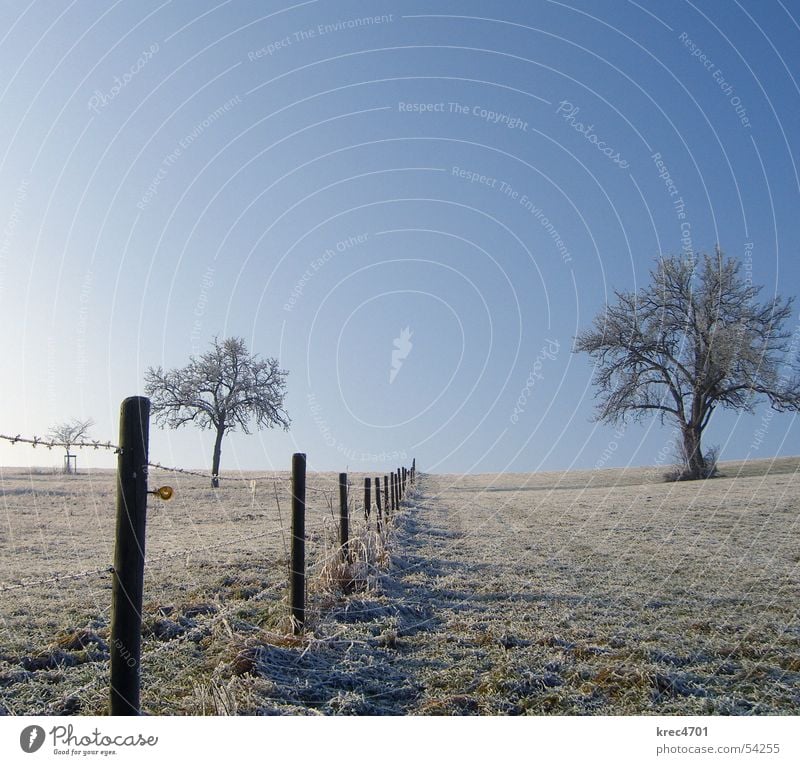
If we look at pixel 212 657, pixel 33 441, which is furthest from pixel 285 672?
pixel 33 441

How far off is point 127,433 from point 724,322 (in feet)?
118

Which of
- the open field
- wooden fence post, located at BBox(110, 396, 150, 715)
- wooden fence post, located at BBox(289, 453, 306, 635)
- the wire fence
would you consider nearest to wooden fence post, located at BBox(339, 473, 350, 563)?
the wire fence

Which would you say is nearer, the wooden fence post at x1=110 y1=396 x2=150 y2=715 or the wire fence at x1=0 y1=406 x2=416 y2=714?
the wooden fence post at x1=110 y1=396 x2=150 y2=715

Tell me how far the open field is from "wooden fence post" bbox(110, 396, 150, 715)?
1.57 feet

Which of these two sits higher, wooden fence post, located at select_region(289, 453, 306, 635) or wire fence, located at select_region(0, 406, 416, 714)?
wooden fence post, located at select_region(289, 453, 306, 635)

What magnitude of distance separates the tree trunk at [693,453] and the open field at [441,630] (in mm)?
24194

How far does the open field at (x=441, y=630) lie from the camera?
4453 millimetres

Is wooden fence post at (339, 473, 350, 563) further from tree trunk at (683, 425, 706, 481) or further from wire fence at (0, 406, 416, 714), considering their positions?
tree trunk at (683, 425, 706, 481)

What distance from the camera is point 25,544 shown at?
A: 12.9 metres

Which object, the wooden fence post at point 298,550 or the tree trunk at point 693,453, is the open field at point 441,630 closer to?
the wooden fence post at point 298,550

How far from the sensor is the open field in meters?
4.45
